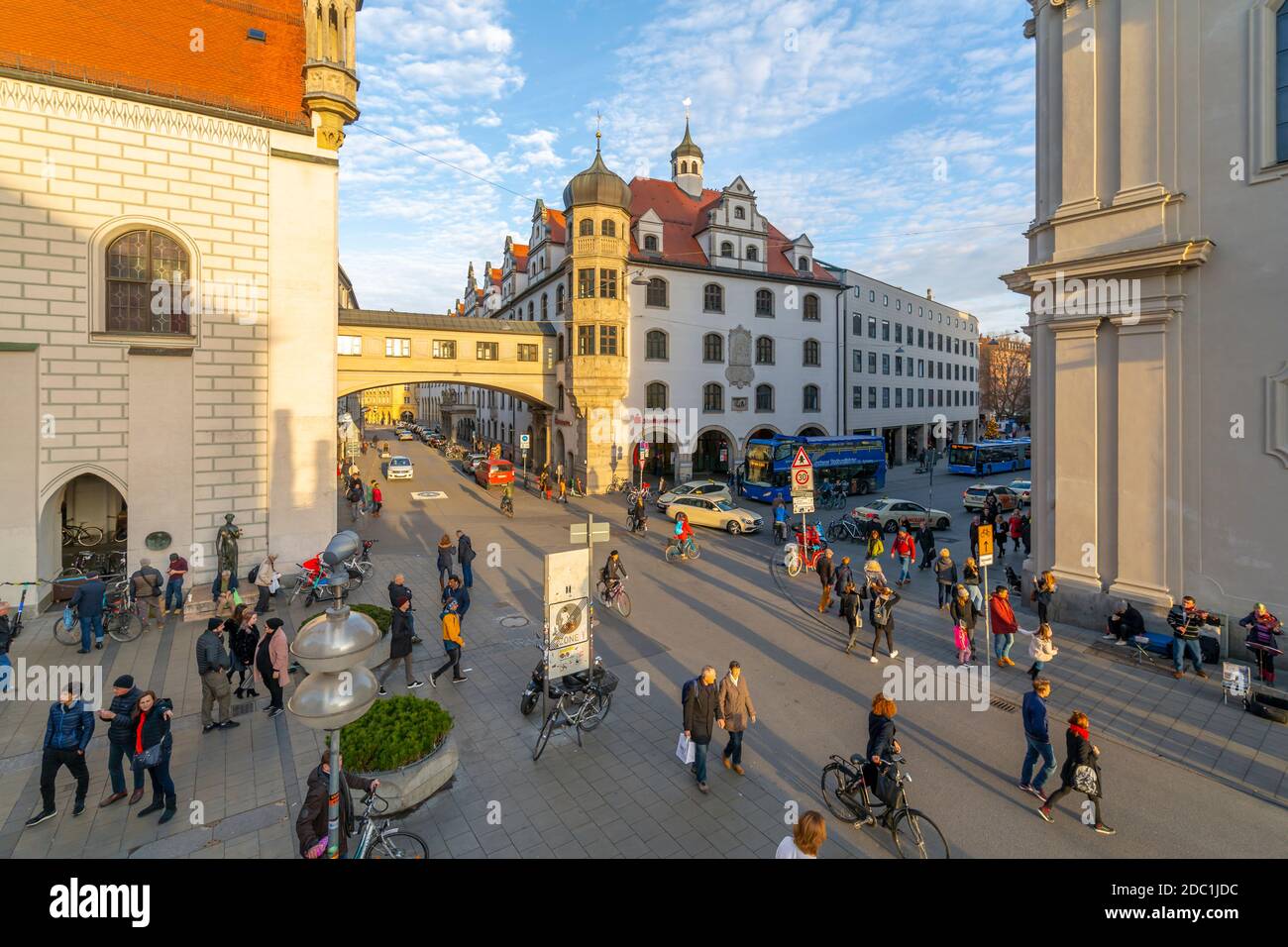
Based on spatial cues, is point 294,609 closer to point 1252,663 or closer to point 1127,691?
point 1127,691

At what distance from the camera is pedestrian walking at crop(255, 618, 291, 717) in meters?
10.1

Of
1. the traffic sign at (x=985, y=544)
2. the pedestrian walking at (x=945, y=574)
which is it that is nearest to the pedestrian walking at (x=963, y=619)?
the traffic sign at (x=985, y=544)

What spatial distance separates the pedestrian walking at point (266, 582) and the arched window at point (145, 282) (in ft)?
20.8

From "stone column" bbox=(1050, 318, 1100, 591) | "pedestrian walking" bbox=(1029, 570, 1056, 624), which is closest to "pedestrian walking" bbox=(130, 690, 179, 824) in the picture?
"pedestrian walking" bbox=(1029, 570, 1056, 624)

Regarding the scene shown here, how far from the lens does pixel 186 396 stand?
16.1 m

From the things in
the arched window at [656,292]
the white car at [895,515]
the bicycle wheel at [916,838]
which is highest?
the arched window at [656,292]

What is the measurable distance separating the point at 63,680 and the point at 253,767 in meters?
5.98

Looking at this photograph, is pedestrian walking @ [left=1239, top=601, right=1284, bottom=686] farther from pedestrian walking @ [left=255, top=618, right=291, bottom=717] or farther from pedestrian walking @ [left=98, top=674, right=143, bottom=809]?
pedestrian walking @ [left=98, top=674, right=143, bottom=809]

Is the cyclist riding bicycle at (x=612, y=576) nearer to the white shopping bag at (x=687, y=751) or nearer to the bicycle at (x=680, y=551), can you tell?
the bicycle at (x=680, y=551)

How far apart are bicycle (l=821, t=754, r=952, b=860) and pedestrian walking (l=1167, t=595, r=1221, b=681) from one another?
295 inches

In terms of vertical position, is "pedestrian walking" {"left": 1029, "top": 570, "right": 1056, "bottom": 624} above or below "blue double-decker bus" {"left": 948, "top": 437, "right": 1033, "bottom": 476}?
below

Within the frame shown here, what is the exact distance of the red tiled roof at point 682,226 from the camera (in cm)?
4109

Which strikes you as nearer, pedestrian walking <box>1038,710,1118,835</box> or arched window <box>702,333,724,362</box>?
pedestrian walking <box>1038,710,1118,835</box>

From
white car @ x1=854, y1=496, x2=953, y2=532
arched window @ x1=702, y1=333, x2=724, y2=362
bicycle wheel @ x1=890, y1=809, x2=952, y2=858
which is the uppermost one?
arched window @ x1=702, y1=333, x2=724, y2=362
